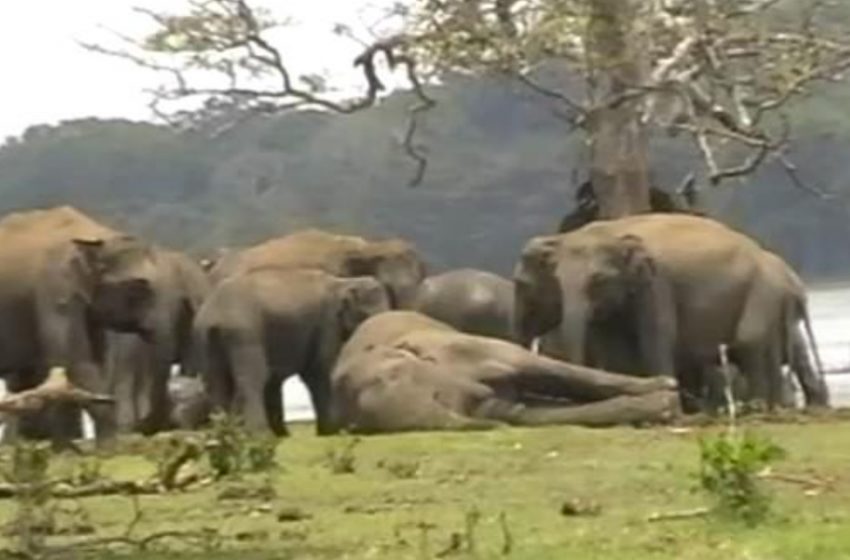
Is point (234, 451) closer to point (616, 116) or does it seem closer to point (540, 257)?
point (540, 257)

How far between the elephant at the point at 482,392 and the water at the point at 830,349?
381 cm

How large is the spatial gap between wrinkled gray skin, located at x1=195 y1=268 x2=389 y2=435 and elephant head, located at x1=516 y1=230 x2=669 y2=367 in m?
1.19

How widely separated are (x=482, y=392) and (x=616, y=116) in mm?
6132

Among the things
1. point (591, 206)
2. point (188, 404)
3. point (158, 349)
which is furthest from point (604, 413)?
point (591, 206)

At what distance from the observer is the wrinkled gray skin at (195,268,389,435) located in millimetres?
17984

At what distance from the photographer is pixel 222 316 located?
59.1 feet

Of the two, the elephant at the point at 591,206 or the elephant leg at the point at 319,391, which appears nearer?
the elephant leg at the point at 319,391

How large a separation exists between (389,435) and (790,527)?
237 inches

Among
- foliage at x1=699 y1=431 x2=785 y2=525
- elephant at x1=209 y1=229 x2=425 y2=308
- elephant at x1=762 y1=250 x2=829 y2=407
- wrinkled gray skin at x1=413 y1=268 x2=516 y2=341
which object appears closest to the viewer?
foliage at x1=699 y1=431 x2=785 y2=525

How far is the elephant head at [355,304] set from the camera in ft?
60.8

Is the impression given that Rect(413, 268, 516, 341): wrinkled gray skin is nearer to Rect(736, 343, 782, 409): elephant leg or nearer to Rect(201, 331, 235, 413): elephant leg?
Rect(736, 343, 782, 409): elephant leg

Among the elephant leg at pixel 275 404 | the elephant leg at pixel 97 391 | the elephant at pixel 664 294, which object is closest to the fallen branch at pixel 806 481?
the elephant leg at pixel 97 391

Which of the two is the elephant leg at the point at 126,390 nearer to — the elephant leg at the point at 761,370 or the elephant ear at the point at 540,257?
the elephant ear at the point at 540,257

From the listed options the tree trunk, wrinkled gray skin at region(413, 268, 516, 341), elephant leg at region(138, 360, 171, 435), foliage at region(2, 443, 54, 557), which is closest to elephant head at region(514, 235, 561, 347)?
the tree trunk
